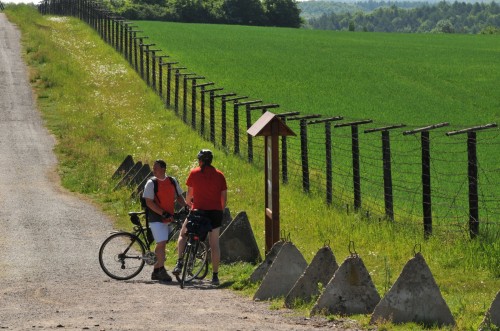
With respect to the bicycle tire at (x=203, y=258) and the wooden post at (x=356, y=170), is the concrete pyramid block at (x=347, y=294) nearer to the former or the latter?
the bicycle tire at (x=203, y=258)

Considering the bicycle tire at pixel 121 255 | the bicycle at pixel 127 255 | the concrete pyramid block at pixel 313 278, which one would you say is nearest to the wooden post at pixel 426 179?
the bicycle at pixel 127 255

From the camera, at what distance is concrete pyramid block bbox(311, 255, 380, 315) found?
1240 centimetres

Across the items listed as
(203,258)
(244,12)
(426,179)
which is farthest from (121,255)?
(244,12)

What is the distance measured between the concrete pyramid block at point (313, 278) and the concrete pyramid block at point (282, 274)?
27.2 inches

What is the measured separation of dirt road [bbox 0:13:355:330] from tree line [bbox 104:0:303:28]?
86580mm

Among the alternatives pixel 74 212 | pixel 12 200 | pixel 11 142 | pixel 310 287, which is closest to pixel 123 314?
pixel 310 287

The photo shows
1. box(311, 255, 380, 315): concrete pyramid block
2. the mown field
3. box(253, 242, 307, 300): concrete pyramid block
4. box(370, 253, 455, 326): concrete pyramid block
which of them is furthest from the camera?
the mown field

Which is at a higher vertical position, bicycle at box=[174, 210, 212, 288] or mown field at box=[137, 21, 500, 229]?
bicycle at box=[174, 210, 212, 288]

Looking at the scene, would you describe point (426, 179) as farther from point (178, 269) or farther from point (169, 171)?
point (169, 171)

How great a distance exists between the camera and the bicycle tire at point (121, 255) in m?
16.2

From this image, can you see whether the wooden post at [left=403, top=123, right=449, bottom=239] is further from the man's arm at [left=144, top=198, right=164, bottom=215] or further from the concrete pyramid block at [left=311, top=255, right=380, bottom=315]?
the concrete pyramid block at [left=311, top=255, right=380, bottom=315]

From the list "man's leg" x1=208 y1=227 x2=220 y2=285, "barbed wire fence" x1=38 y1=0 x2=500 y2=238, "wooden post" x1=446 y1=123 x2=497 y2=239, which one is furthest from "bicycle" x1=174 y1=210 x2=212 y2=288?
"wooden post" x1=446 y1=123 x2=497 y2=239

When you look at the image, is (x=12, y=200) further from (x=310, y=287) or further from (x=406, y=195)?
(x=310, y=287)

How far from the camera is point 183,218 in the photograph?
1669 centimetres
